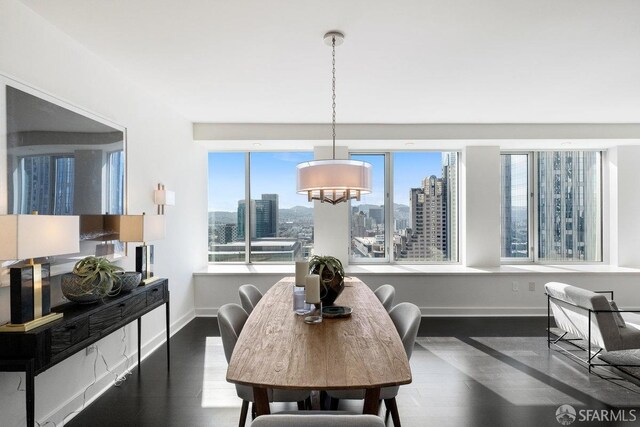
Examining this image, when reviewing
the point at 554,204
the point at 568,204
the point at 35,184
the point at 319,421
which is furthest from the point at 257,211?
the point at 568,204

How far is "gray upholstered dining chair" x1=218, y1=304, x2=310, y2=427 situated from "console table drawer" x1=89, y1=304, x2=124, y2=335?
78 centimetres

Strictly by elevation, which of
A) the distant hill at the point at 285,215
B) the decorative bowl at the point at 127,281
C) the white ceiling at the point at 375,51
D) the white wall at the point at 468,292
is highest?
the white ceiling at the point at 375,51

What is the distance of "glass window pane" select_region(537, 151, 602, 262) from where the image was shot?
209 inches

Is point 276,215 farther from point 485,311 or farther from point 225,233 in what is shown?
point 485,311

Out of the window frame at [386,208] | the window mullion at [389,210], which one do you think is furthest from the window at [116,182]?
the window mullion at [389,210]

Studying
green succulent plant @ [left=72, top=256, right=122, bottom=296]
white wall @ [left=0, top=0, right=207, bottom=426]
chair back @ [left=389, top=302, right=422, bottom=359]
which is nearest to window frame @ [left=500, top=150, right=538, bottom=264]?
chair back @ [left=389, top=302, right=422, bottom=359]

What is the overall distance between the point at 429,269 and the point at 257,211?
2772 millimetres

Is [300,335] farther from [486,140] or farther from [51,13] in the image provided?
[486,140]

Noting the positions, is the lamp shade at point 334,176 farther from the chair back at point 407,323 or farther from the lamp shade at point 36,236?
the lamp shade at point 36,236

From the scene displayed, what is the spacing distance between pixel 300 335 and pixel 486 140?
4.14 metres

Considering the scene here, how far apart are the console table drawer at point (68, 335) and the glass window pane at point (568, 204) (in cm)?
591

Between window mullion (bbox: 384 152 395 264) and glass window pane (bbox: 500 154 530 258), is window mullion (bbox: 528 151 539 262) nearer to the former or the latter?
glass window pane (bbox: 500 154 530 258)

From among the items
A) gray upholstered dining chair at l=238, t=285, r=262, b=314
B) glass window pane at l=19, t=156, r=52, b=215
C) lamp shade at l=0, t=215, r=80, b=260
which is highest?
glass window pane at l=19, t=156, r=52, b=215

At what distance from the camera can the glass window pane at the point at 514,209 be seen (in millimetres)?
5324
